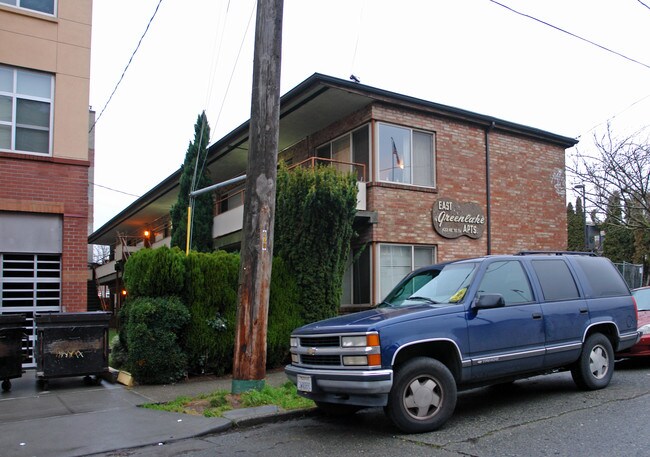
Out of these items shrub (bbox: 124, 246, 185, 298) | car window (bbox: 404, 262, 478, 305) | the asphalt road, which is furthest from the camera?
shrub (bbox: 124, 246, 185, 298)

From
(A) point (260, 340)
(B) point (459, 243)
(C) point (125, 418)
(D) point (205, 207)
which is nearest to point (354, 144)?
(B) point (459, 243)

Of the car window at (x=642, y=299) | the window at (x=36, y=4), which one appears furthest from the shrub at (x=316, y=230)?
the window at (x=36, y=4)

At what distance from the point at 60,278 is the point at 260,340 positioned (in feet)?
20.8

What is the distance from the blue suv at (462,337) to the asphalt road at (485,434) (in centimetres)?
29

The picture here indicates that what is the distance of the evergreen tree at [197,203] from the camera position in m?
19.6

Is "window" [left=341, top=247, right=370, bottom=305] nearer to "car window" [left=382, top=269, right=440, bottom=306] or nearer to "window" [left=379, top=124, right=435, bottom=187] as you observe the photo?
"window" [left=379, top=124, right=435, bottom=187]

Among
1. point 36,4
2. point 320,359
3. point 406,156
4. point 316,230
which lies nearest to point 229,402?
point 320,359

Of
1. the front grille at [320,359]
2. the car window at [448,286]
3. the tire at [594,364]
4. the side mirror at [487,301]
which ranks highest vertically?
the car window at [448,286]

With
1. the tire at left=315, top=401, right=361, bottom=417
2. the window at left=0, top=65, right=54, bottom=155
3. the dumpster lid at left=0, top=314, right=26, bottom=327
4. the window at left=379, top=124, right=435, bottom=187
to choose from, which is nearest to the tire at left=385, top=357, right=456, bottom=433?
the tire at left=315, top=401, right=361, bottom=417

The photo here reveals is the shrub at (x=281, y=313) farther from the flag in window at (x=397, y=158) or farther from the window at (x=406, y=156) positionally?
the flag in window at (x=397, y=158)

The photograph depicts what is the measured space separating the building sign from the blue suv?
23.3 feet

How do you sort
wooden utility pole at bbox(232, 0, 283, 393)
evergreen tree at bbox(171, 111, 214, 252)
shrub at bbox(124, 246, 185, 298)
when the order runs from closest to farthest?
wooden utility pole at bbox(232, 0, 283, 393) < shrub at bbox(124, 246, 185, 298) < evergreen tree at bbox(171, 111, 214, 252)

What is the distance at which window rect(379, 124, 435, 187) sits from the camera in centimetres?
1474

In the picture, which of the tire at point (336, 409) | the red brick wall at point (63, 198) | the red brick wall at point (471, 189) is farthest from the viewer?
the red brick wall at point (471, 189)
